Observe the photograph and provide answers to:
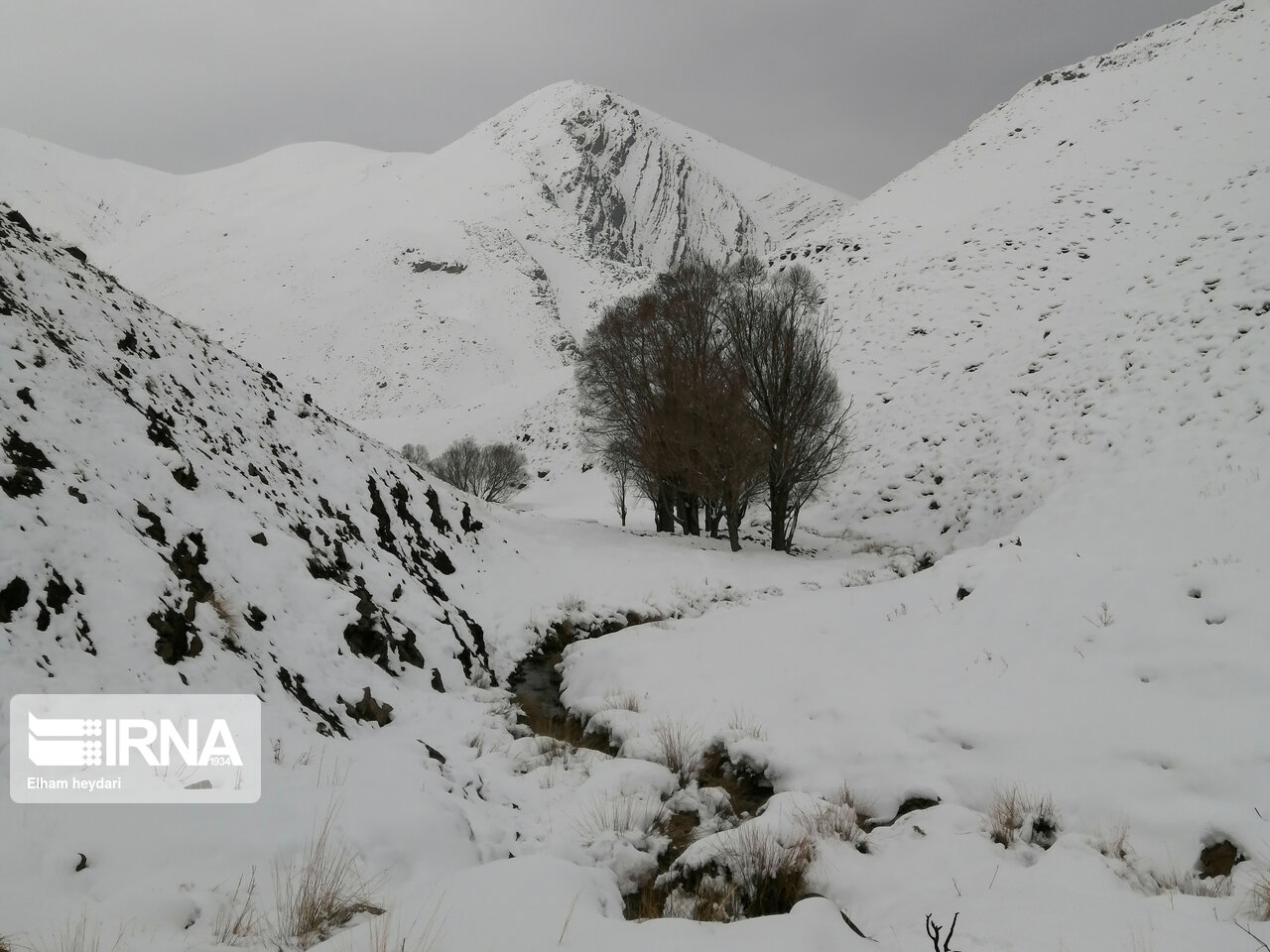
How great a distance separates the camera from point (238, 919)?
8.96 feet

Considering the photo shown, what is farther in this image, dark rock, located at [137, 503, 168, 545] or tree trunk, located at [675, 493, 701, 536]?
tree trunk, located at [675, 493, 701, 536]

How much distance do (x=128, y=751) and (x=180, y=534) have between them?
10.0ft

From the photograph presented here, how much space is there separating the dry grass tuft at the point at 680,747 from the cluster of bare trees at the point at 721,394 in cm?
1116

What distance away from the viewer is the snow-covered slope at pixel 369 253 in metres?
88.4

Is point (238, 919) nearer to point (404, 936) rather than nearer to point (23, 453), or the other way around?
point (404, 936)

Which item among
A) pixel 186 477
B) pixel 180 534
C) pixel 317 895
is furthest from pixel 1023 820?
pixel 186 477

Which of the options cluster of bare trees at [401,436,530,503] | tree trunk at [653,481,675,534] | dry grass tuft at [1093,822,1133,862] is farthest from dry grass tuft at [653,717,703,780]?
cluster of bare trees at [401,436,530,503]

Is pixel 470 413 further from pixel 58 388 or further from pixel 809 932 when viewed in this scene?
pixel 809 932

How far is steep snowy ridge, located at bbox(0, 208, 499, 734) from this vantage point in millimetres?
4676

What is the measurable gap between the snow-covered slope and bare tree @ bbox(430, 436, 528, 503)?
62.1ft

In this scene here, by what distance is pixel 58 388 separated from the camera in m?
6.55

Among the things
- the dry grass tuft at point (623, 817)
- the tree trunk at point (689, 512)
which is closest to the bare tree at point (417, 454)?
the tree trunk at point (689, 512)

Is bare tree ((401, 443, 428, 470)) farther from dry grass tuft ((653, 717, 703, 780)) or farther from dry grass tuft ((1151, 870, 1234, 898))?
dry grass tuft ((1151, 870, 1234, 898))

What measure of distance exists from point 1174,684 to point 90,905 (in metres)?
7.16
